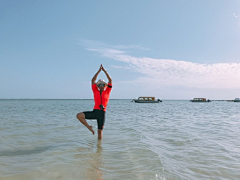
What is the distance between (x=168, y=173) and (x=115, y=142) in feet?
10.0

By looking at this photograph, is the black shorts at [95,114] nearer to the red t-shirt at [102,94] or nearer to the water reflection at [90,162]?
the red t-shirt at [102,94]

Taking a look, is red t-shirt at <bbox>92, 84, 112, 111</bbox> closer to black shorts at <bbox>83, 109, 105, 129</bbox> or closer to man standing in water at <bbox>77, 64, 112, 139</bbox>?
man standing in water at <bbox>77, 64, 112, 139</bbox>

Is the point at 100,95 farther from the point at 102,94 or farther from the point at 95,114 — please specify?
the point at 95,114

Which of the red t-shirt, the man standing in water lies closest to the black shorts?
the man standing in water

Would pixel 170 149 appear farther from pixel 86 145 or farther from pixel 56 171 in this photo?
pixel 56 171

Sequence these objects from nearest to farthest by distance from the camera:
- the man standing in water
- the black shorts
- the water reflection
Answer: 1. the water reflection
2. the man standing in water
3. the black shorts

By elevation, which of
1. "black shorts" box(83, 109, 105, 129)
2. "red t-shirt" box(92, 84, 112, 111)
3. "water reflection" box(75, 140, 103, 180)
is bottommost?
"water reflection" box(75, 140, 103, 180)

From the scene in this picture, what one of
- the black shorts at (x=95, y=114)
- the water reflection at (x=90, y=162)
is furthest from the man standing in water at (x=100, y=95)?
the water reflection at (x=90, y=162)

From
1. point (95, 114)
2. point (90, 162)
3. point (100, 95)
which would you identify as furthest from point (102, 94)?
point (90, 162)

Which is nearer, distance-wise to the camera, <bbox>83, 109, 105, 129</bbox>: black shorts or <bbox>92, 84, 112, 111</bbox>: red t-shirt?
<bbox>92, 84, 112, 111</bbox>: red t-shirt

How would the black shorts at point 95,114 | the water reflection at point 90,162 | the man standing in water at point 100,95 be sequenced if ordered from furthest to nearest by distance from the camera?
the black shorts at point 95,114 < the man standing in water at point 100,95 < the water reflection at point 90,162

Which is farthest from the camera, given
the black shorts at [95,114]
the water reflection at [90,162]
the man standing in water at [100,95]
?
the black shorts at [95,114]

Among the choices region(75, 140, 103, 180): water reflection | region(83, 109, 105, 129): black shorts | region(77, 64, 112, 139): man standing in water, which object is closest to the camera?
region(75, 140, 103, 180): water reflection

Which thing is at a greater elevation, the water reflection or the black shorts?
the black shorts
